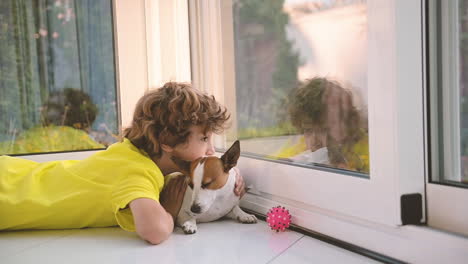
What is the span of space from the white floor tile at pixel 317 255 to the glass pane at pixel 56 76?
105 centimetres

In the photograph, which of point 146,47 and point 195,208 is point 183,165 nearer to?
point 195,208

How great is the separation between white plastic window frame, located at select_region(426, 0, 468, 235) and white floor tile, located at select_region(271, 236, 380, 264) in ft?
0.54

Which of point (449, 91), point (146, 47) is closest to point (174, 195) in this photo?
point (449, 91)

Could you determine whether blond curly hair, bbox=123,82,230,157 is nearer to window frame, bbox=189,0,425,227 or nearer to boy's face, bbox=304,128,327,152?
boy's face, bbox=304,128,327,152

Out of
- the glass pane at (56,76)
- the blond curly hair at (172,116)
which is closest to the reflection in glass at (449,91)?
the blond curly hair at (172,116)

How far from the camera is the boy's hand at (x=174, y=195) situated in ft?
3.91

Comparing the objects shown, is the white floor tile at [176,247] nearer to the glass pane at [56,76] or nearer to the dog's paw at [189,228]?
the dog's paw at [189,228]

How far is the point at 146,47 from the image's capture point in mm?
1806

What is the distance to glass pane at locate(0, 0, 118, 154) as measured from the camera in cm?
164

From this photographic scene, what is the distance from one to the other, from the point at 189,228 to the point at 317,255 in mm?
341

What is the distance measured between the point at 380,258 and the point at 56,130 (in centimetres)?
127

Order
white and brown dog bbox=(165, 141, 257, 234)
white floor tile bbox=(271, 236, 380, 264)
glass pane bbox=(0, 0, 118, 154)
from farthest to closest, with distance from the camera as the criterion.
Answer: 1. glass pane bbox=(0, 0, 118, 154)
2. white and brown dog bbox=(165, 141, 257, 234)
3. white floor tile bbox=(271, 236, 380, 264)

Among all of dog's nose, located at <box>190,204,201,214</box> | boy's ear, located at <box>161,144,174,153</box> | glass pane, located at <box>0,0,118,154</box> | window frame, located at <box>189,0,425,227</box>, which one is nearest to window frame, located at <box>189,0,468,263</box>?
window frame, located at <box>189,0,425,227</box>

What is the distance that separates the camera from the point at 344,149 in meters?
1.05
